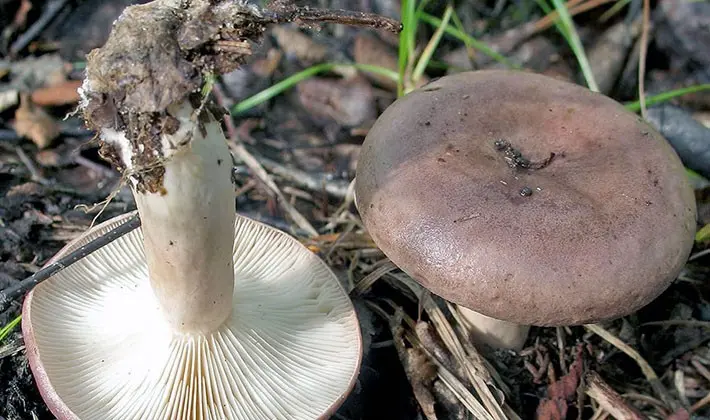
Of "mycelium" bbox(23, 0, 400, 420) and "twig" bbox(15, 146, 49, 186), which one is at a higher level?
"mycelium" bbox(23, 0, 400, 420)

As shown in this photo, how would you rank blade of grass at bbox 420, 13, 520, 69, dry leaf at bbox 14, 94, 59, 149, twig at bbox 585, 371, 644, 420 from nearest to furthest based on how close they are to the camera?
twig at bbox 585, 371, 644, 420 < dry leaf at bbox 14, 94, 59, 149 < blade of grass at bbox 420, 13, 520, 69

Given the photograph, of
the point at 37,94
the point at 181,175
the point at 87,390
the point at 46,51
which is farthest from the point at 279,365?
the point at 46,51

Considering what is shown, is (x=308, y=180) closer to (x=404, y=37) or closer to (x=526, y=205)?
(x=404, y=37)

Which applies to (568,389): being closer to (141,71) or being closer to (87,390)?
(87,390)

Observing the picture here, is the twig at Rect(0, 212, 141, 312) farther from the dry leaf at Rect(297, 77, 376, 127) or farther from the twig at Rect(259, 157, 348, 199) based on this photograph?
the dry leaf at Rect(297, 77, 376, 127)

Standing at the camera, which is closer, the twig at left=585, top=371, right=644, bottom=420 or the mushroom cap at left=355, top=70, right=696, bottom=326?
Result: the mushroom cap at left=355, top=70, right=696, bottom=326

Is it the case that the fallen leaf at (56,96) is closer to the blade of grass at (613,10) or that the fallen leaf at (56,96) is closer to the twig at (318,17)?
the twig at (318,17)

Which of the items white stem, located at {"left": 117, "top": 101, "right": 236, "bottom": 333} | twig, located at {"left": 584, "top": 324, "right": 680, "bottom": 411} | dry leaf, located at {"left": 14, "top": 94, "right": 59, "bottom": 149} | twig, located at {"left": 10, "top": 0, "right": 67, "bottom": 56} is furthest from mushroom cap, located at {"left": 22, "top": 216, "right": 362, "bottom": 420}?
twig, located at {"left": 10, "top": 0, "right": 67, "bottom": 56}

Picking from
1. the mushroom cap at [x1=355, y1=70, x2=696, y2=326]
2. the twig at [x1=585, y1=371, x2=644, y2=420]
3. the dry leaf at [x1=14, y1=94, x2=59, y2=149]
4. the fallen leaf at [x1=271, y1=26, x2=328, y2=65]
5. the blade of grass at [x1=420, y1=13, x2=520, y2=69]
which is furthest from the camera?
the fallen leaf at [x1=271, y1=26, x2=328, y2=65]
